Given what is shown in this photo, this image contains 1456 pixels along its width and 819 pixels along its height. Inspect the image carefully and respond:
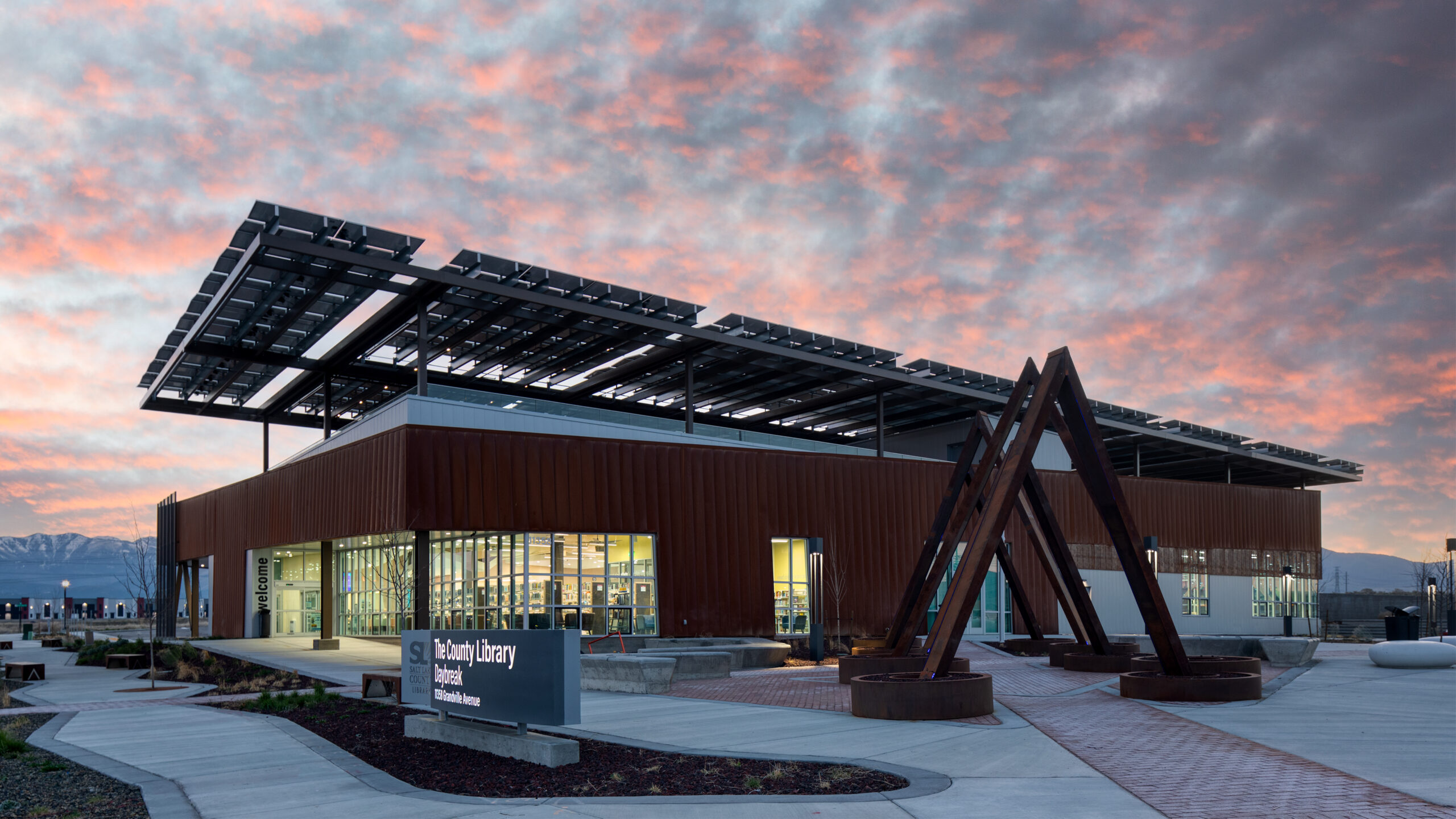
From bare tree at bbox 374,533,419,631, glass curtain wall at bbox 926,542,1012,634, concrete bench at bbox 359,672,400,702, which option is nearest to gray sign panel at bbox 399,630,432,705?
concrete bench at bbox 359,672,400,702

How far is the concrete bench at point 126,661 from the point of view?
83.4 ft

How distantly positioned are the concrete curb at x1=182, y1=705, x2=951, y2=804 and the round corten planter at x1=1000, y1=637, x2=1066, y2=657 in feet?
56.9

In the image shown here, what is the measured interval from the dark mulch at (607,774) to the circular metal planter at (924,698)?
3537 mm

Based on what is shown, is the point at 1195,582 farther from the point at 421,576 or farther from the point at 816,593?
the point at 421,576

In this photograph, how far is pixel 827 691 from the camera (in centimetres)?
1730

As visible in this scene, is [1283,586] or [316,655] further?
[1283,586]

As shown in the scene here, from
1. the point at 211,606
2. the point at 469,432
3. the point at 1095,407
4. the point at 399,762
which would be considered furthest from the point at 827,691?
the point at 211,606

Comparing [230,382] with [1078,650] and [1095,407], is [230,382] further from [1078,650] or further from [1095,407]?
[1095,407]

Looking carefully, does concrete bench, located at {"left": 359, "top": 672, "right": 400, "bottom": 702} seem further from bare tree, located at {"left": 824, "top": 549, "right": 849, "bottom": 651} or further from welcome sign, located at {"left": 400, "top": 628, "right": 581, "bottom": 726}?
bare tree, located at {"left": 824, "top": 549, "right": 849, "bottom": 651}

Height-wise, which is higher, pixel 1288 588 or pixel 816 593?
pixel 816 593

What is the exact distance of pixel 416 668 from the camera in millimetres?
12445

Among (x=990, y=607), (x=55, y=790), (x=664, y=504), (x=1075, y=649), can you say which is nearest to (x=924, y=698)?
(x=55, y=790)

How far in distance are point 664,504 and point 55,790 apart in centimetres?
2182

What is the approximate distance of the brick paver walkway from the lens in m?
7.72
